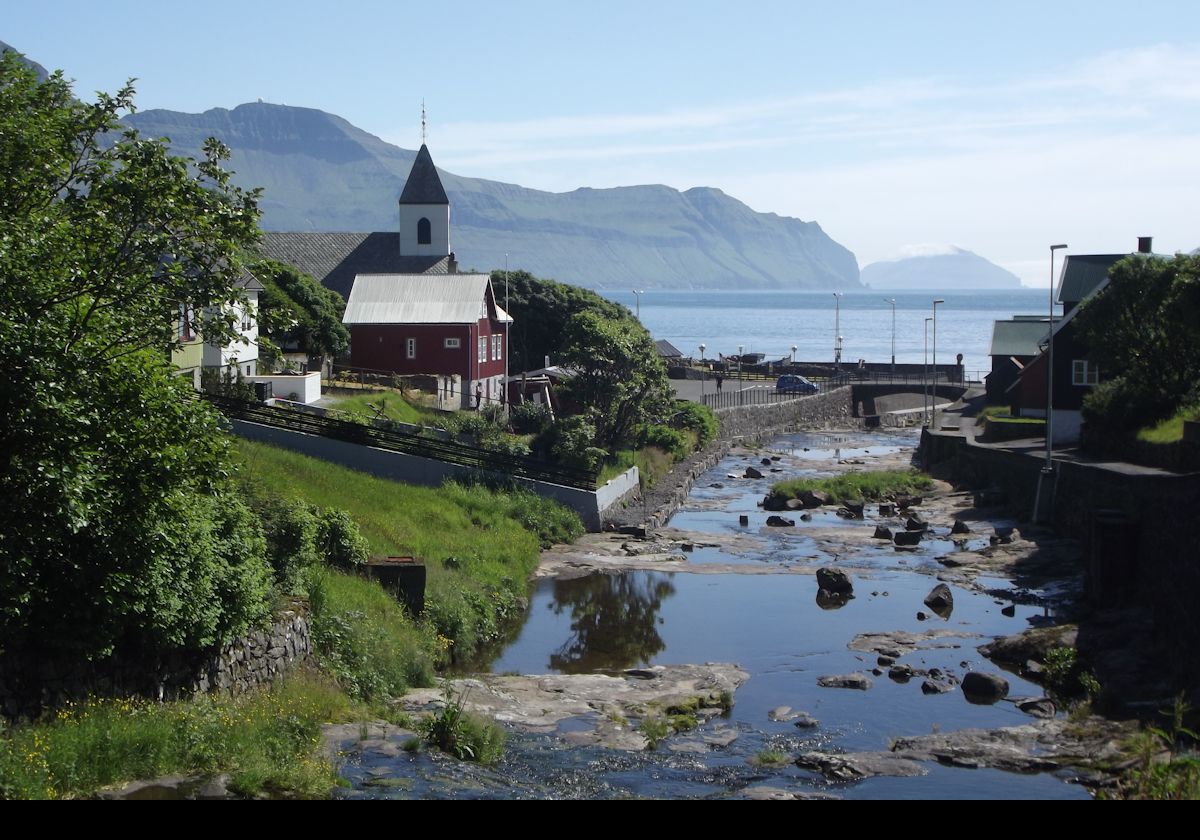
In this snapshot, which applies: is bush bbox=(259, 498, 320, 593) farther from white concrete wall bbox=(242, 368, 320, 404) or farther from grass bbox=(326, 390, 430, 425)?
white concrete wall bbox=(242, 368, 320, 404)

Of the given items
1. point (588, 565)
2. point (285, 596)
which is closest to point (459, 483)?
point (588, 565)

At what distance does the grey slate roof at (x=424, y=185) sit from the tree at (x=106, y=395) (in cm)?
7099

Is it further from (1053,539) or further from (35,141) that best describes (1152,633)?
(35,141)

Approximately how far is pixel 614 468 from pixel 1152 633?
2710cm

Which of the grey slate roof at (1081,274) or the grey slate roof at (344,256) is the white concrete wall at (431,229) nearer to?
the grey slate roof at (344,256)

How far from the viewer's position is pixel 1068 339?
57875mm

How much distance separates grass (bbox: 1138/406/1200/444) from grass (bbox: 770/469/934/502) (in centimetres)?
1395

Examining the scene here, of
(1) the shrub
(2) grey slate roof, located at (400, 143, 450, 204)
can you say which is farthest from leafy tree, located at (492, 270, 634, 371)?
(1) the shrub

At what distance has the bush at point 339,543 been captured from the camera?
27812 mm

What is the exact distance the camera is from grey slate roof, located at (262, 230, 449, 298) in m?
85.0

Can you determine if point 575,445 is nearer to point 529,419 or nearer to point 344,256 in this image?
point 529,419

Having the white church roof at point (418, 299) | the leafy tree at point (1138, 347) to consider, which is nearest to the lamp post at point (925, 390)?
the leafy tree at point (1138, 347)

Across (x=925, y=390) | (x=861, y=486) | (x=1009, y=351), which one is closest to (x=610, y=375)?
(x=861, y=486)

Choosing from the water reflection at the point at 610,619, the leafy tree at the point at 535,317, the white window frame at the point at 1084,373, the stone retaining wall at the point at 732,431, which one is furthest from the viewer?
the leafy tree at the point at 535,317
